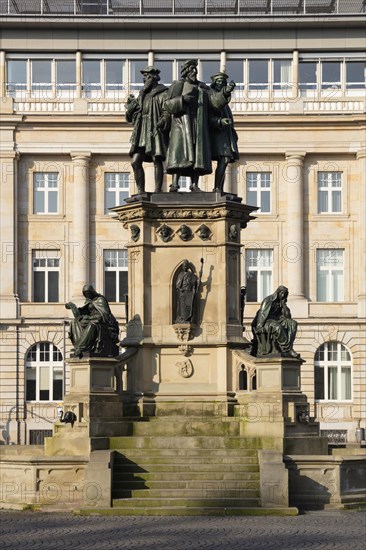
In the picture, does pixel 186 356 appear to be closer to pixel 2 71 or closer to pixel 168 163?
pixel 168 163

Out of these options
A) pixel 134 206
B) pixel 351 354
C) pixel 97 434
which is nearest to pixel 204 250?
pixel 134 206

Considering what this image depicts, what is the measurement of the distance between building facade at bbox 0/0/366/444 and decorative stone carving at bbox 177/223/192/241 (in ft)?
157

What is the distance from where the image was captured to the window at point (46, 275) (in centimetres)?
7988

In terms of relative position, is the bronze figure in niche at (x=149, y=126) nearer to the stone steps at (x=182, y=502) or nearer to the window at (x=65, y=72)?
the stone steps at (x=182, y=502)

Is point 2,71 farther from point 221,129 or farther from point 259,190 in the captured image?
point 221,129

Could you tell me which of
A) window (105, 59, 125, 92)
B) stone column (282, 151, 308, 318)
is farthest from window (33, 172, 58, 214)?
stone column (282, 151, 308, 318)

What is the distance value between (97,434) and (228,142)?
6.78 meters

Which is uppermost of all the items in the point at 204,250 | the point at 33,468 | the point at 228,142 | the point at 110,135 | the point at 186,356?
the point at 110,135

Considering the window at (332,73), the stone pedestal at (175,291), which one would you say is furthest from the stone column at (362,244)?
the stone pedestal at (175,291)

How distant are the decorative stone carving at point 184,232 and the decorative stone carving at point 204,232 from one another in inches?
7.0

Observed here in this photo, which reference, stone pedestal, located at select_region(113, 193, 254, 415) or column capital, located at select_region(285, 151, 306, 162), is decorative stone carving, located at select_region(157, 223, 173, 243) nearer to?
stone pedestal, located at select_region(113, 193, 254, 415)

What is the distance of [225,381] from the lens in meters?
30.5

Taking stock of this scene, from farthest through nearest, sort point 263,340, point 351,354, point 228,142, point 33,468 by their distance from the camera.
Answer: point 351,354 < point 228,142 < point 263,340 < point 33,468

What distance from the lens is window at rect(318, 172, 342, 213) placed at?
80.4 metres
